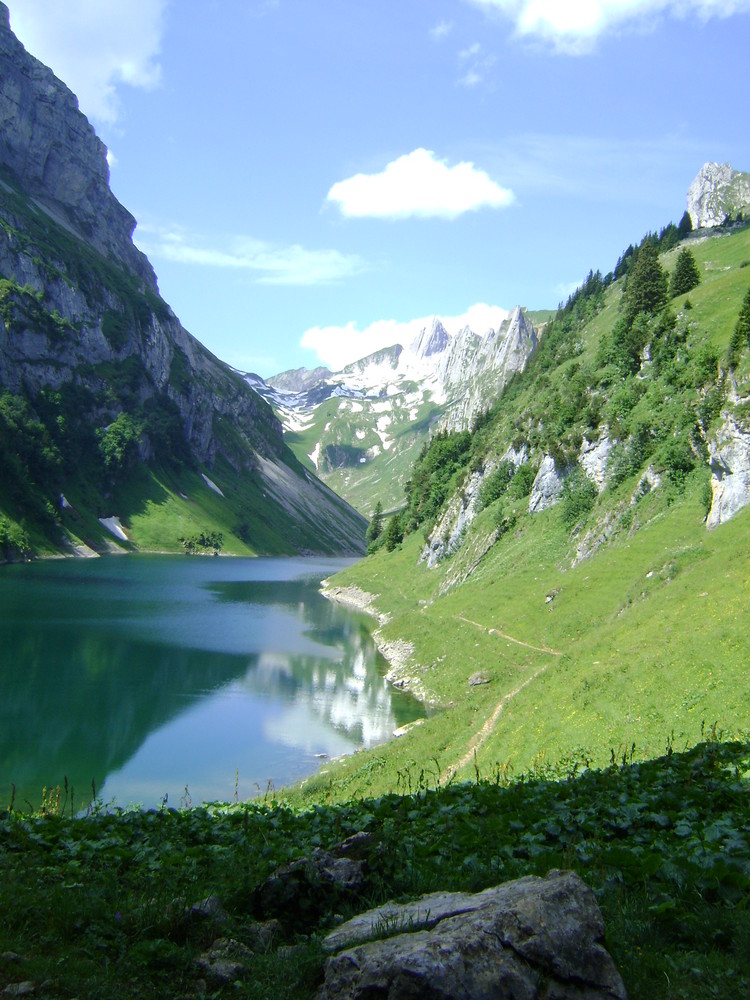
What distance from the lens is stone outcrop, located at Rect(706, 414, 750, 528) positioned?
142 feet

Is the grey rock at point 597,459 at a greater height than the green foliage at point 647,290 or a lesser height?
lesser

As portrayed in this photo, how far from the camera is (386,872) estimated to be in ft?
34.6

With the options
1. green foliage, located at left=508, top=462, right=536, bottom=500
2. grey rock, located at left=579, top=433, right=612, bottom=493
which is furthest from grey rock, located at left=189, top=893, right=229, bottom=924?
green foliage, located at left=508, top=462, right=536, bottom=500

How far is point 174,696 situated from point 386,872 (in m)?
50.0

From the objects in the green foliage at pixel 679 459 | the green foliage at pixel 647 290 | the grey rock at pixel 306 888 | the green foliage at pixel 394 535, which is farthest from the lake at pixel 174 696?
the green foliage at pixel 647 290

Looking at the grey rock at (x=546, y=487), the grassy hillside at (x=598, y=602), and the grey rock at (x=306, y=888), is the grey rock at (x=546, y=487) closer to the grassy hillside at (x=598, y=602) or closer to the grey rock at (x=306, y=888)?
the grassy hillside at (x=598, y=602)

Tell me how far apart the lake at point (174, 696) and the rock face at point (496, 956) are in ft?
50.9

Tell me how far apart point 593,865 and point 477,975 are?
14.8ft

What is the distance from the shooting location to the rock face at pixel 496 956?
6.70 m

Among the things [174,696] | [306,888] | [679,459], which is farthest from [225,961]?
[679,459]

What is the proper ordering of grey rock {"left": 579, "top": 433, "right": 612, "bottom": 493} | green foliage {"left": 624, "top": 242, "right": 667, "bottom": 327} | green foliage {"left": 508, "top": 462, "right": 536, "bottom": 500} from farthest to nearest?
green foliage {"left": 508, "top": 462, "right": 536, "bottom": 500}
green foliage {"left": 624, "top": 242, "right": 667, "bottom": 327}
grey rock {"left": 579, "top": 433, "right": 612, "bottom": 493}

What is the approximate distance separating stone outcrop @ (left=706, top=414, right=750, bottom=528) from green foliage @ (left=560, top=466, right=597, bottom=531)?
61.2ft

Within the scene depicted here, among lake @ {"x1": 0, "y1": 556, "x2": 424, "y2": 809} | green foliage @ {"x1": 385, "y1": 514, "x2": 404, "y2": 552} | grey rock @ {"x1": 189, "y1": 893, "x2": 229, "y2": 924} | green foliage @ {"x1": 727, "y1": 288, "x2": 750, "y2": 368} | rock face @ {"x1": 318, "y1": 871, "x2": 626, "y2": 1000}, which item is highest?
green foliage @ {"x1": 727, "y1": 288, "x2": 750, "y2": 368}

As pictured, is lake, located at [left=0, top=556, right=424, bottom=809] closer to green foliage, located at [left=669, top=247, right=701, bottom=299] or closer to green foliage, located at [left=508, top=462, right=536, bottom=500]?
green foliage, located at [left=508, top=462, right=536, bottom=500]
